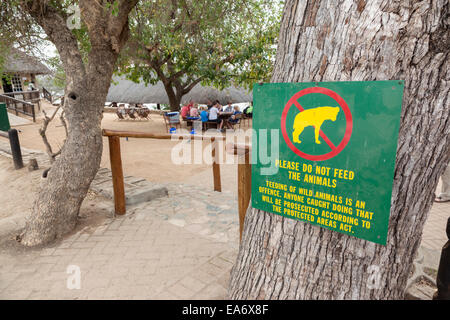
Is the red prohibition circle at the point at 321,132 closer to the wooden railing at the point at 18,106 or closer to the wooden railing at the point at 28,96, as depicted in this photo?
the wooden railing at the point at 18,106

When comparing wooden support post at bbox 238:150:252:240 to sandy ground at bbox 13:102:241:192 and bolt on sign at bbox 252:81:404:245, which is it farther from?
sandy ground at bbox 13:102:241:192

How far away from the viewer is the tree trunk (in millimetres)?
1269

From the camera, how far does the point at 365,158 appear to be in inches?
54.3

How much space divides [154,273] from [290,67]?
7.19ft

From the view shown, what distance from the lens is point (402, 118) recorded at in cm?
133

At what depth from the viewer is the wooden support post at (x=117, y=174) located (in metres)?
3.85

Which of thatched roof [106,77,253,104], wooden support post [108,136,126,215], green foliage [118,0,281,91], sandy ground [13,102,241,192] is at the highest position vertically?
green foliage [118,0,281,91]

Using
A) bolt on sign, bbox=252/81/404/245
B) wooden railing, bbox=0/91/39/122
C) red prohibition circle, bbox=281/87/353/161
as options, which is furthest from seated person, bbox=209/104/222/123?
red prohibition circle, bbox=281/87/353/161

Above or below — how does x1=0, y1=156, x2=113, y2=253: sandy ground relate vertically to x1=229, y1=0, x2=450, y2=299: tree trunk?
below

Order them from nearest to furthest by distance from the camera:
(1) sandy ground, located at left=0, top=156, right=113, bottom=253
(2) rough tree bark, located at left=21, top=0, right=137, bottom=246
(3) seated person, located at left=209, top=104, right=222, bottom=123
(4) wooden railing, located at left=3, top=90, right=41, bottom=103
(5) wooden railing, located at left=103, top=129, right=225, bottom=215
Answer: (2) rough tree bark, located at left=21, top=0, right=137, bottom=246 < (1) sandy ground, located at left=0, top=156, right=113, bottom=253 < (5) wooden railing, located at left=103, top=129, right=225, bottom=215 < (3) seated person, located at left=209, top=104, right=222, bottom=123 < (4) wooden railing, located at left=3, top=90, right=41, bottom=103

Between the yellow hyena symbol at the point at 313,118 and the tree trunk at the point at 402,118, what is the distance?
15 cm

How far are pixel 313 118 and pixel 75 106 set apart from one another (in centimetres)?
301

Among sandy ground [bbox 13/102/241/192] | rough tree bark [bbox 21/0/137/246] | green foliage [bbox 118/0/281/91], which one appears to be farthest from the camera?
sandy ground [bbox 13/102/241/192]
